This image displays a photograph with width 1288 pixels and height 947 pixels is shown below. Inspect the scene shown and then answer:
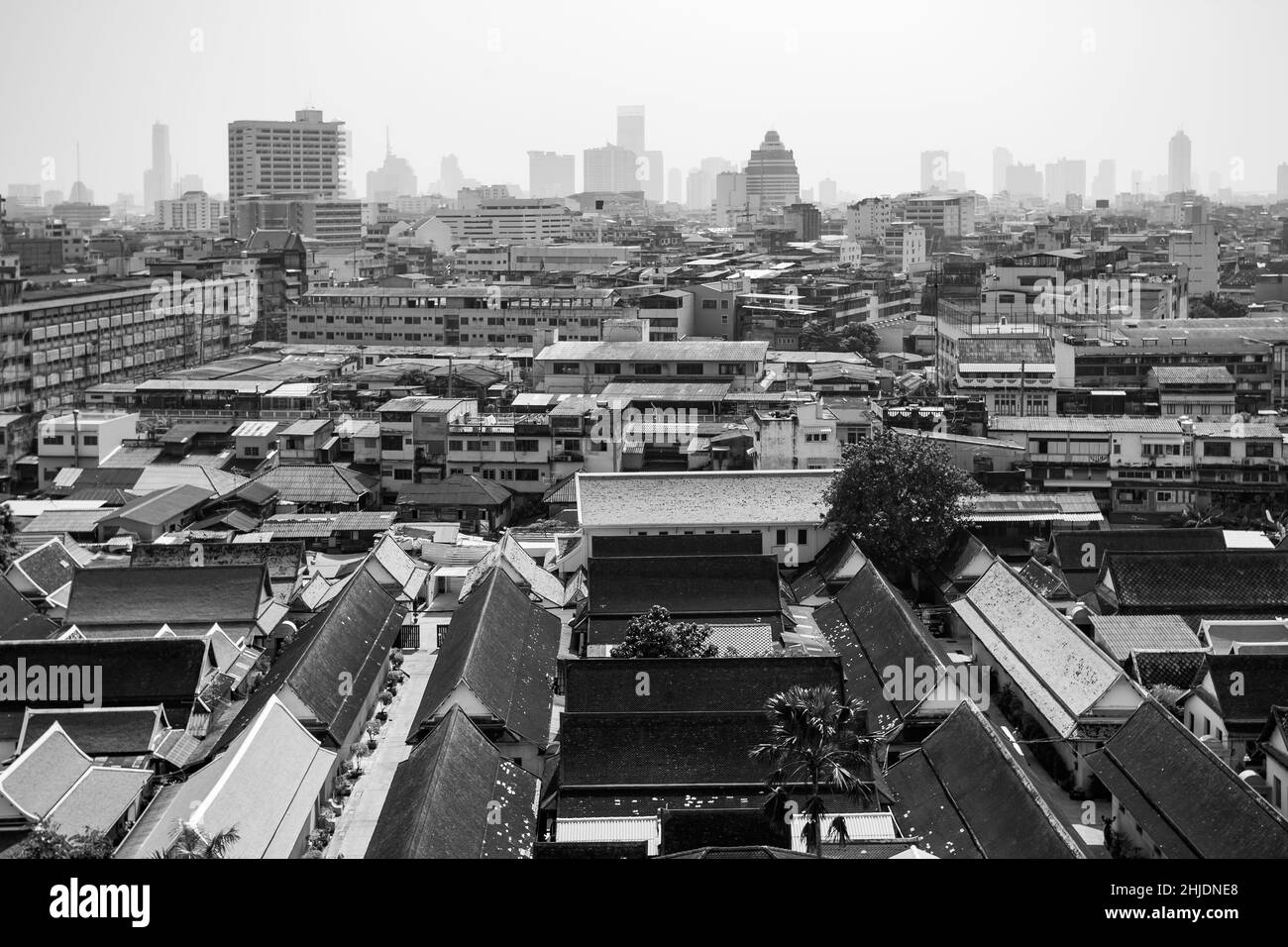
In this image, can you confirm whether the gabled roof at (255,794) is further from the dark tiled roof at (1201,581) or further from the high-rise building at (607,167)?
the high-rise building at (607,167)

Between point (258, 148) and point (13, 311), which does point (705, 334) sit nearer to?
point (13, 311)

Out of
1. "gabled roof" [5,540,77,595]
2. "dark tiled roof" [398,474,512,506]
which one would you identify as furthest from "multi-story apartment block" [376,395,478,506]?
"gabled roof" [5,540,77,595]

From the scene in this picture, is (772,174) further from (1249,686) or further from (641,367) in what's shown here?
(1249,686)

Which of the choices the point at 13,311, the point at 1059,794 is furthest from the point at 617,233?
the point at 1059,794

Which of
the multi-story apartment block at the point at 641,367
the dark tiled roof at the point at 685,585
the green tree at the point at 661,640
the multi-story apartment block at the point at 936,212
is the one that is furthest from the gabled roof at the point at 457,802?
the multi-story apartment block at the point at 936,212

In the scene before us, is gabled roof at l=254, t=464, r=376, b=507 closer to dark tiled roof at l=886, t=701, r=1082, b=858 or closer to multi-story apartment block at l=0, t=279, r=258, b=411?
multi-story apartment block at l=0, t=279, r=258, b=411

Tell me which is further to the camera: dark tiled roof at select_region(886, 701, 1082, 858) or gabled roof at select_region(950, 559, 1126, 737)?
gabled roof at select_region(950, 559, 1126, 737)
